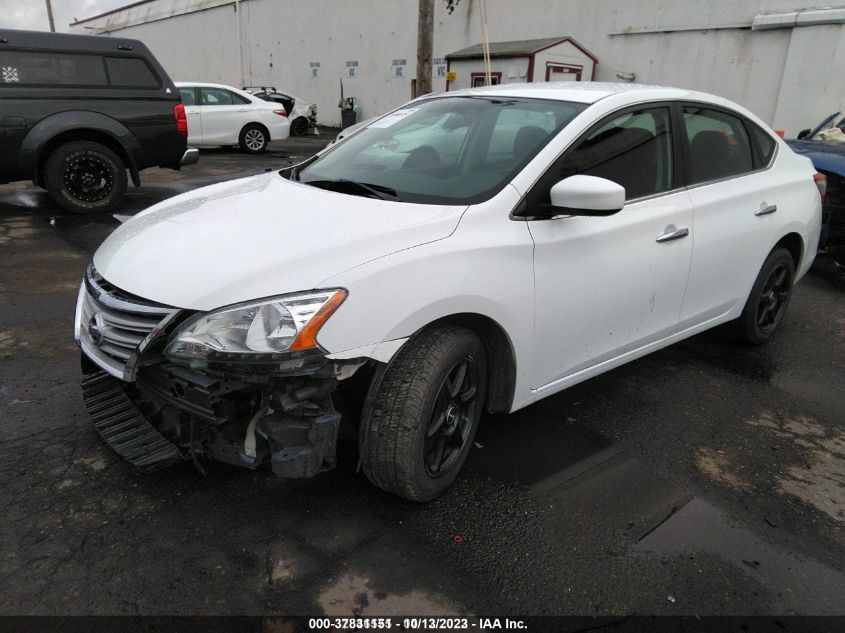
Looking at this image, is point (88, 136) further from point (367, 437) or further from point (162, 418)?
point (367, 437)

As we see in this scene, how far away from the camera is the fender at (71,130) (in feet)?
22.3

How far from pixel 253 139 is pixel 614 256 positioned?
12994 millimetres

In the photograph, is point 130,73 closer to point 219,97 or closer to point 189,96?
point 189,96

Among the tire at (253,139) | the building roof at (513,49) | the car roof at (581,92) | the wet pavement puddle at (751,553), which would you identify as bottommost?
the wet pavement puddle at (751,553)

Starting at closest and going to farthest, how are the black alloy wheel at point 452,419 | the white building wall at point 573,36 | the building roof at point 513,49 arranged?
1. the black alloy wheel at point 452,419
2. the white building wall at point 573,36
3. the building roof at point 513,49

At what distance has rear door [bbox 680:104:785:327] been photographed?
134 inches

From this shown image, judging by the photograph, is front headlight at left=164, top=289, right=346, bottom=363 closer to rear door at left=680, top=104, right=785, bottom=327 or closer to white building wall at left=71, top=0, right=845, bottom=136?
rear door at left=680, top=104, right=785, bottom=327

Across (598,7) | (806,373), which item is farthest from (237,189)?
(598,7)

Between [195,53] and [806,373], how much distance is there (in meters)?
35.0

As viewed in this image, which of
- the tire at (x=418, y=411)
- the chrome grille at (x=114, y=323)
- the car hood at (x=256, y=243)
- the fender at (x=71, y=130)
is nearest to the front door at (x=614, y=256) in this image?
the tire at (x=418, y=411)

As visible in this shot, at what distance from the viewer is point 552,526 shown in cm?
247

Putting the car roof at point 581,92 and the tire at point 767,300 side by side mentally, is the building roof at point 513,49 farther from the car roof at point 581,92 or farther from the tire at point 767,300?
the car roof at point 581,92

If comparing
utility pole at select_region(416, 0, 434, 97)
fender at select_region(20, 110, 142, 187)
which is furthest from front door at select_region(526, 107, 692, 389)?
utility pole at select_region(416, 0, 434, 97)

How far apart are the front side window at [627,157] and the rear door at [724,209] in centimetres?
20
